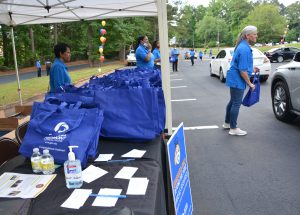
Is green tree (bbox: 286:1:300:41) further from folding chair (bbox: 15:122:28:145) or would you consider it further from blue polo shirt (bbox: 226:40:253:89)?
folding chair (bbox: 15:122:28:145)

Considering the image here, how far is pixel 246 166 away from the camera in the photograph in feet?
13.6

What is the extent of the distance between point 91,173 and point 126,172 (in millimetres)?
225

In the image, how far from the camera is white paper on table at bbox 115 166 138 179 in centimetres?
191

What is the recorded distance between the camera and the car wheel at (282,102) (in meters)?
5.78

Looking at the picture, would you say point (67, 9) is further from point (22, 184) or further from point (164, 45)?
point (22, 184)

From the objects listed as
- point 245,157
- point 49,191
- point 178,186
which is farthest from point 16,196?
point 245,157

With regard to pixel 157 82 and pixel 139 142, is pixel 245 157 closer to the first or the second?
pixel 157 82

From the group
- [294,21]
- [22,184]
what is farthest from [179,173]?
[294,21]

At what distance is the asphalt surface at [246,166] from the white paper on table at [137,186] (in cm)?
149

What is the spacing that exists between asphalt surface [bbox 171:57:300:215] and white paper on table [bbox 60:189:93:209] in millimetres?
1703

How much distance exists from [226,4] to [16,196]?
410ft

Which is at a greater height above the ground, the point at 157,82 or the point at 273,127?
the point at 157,82

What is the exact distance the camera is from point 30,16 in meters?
6.75

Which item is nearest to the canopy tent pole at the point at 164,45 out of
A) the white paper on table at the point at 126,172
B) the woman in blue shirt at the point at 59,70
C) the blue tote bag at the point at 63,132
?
the blue tote bag at the point at 63,132
